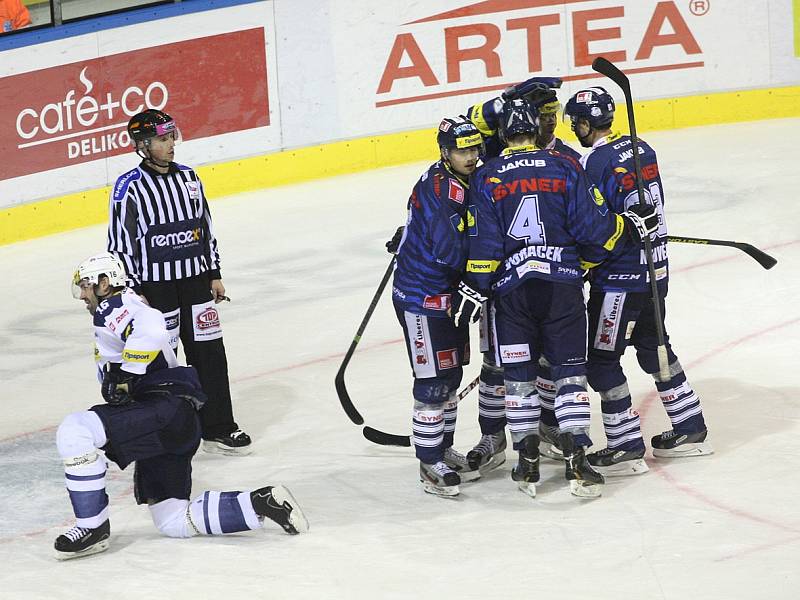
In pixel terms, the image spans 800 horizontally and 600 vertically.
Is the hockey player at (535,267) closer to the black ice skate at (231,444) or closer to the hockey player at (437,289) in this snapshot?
the hockey player at (437,289)

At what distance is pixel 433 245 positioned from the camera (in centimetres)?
526

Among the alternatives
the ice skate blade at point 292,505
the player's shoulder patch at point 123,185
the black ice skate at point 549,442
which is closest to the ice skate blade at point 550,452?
the black ice skate at point 549,442

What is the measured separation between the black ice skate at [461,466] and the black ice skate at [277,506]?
841mm

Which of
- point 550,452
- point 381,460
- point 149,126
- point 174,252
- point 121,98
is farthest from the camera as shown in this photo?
point 121,98

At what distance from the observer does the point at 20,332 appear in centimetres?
824

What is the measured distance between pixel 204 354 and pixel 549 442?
1.57 meters

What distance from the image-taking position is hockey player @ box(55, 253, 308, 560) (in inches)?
193

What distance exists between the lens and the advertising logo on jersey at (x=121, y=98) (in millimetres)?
9852

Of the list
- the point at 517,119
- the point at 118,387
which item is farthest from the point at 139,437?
the point at 517,119

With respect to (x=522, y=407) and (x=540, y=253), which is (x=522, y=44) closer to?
(x=540, y=253)

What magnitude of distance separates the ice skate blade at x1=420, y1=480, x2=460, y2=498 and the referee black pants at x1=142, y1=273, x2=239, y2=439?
116 cm

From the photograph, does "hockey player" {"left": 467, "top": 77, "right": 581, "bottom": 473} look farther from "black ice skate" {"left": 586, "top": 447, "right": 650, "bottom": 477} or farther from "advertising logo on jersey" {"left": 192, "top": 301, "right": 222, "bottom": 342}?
"advertising logo on jersey" {"left": 192, "top": 301, "right": 222, "bottom": 342}

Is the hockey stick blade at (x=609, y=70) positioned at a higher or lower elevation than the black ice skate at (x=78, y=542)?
higher

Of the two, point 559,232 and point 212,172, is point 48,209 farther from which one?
point 559,232
